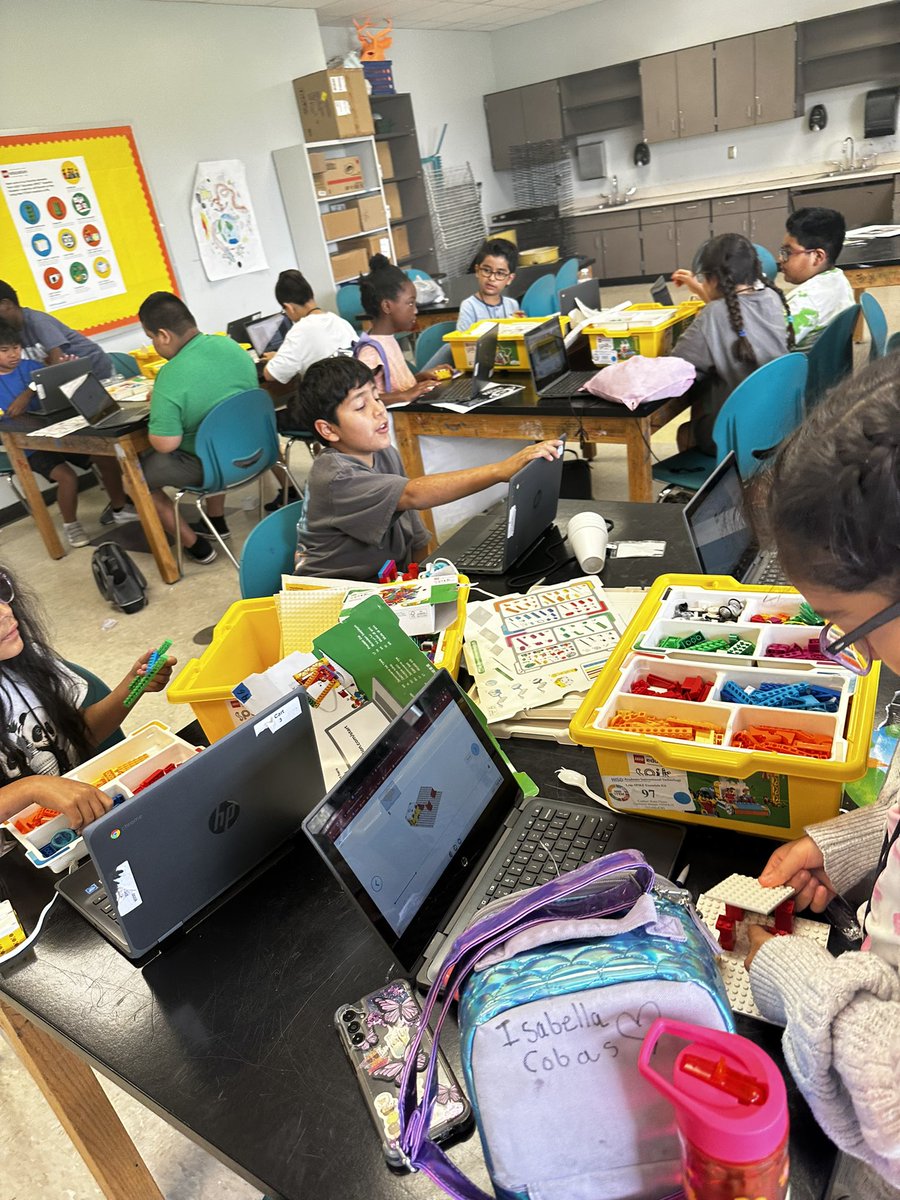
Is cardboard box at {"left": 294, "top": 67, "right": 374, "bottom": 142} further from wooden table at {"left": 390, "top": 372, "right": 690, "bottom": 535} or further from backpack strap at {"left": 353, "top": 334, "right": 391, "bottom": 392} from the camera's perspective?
wooden table at {"left": 390, "top": 372, "right": 690, "bottom": 535}

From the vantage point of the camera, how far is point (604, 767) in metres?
1.08

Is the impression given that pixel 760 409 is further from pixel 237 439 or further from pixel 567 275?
pixel 567 275

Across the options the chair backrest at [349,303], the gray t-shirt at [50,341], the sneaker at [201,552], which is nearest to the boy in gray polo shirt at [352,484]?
the sneaker at [201,552]

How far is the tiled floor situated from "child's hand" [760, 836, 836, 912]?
115cm

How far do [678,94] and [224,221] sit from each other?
15.5 feet

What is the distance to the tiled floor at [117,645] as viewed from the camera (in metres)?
1.51

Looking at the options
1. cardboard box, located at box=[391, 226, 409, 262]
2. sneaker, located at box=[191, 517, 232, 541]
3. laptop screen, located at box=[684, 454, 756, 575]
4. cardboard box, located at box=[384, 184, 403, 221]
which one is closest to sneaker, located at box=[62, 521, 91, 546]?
sneaker, located at box=[191, 517, 232, 541]

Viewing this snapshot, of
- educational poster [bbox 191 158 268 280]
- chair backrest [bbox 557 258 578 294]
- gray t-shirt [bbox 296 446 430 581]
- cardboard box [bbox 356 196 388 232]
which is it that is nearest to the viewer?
gray t-shirt [bbox 296 446 430 581]

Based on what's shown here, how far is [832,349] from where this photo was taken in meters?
3.14

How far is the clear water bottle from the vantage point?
0.50 m

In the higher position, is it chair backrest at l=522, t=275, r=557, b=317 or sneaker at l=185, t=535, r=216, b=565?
chair backrest at l=522, t=275, r=557, b=317

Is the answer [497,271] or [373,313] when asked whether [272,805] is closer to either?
[373,313]

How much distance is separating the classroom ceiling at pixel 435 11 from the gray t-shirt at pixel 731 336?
4.78 m

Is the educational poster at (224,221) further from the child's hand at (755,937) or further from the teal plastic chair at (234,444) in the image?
the child's hand at (755,937)
